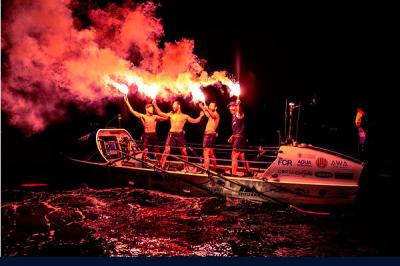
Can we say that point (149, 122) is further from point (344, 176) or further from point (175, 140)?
point (344, 176)

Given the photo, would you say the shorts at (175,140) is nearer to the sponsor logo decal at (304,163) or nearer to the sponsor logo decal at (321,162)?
the sponsor logo decal at (304,163)

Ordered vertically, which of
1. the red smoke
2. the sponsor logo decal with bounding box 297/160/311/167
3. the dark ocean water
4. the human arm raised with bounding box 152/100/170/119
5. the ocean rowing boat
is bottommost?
the dark ocean water

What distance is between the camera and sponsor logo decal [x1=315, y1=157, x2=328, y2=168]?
995 centimetres

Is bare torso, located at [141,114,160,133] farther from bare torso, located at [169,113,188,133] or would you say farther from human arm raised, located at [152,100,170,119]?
bare torso, located at [169,113,188,133]

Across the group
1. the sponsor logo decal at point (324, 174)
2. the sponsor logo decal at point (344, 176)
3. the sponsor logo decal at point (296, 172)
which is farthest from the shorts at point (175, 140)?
the sponsor logo decal at point (344, 176)

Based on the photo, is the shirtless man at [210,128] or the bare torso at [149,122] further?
the bare torso at [149,122]

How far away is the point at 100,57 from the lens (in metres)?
14.3

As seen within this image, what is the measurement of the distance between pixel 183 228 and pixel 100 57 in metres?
8.23

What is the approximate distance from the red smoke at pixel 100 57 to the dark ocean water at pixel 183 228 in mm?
4738

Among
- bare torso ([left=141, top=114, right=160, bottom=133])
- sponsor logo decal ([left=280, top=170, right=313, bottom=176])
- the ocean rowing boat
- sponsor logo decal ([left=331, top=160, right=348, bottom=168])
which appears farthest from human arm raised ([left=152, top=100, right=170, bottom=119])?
sponsor logo decal ([left=331, top=160, right=348, bottom=168])

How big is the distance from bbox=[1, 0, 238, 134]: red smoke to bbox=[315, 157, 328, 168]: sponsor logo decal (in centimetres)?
485

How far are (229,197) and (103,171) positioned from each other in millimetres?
5047

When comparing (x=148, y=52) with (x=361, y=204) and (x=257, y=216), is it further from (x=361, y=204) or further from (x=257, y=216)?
(x=361, y=204)

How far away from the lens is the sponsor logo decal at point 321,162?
392 inches
